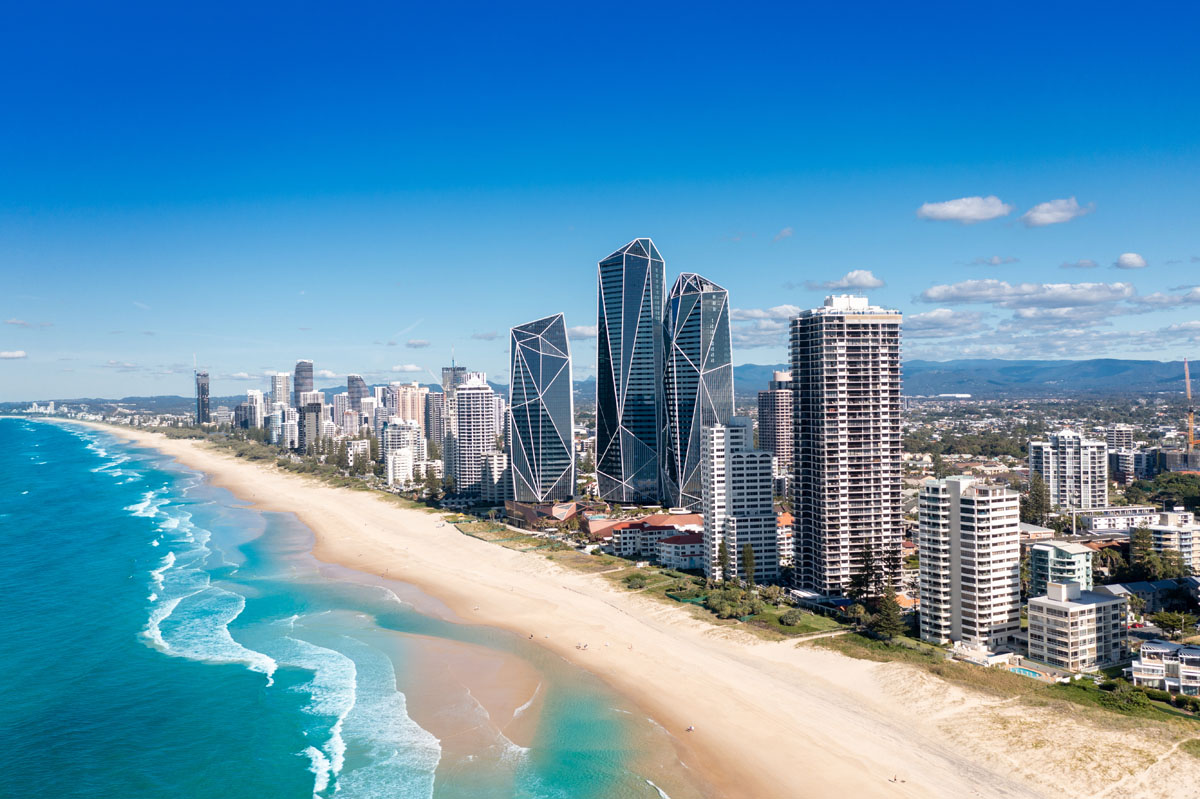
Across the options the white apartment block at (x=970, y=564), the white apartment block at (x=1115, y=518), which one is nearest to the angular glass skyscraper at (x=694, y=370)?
the white apartment block at (x=1115, y=518)

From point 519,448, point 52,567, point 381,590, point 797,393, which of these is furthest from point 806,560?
point 52,567

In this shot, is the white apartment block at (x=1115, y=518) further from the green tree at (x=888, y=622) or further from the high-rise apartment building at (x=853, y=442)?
the green tree at (x=888, y=622)

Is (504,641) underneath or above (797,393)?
underneath

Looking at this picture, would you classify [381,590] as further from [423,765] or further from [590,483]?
[590,483]

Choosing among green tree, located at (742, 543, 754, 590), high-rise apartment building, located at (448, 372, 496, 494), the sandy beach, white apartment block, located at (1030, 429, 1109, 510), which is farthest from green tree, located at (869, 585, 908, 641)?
high-rise apartment building, located at (448, 372, 496, 494)

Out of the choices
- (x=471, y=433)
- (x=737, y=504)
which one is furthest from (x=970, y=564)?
(x=471, y=433)
